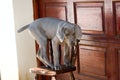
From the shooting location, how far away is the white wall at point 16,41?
2305 millimetres

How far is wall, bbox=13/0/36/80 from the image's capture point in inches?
91.0

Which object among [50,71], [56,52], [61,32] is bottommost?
[50,71]

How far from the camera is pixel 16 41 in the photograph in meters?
2.32

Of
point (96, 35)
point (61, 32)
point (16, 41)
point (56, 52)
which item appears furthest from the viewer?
point (16, 41)

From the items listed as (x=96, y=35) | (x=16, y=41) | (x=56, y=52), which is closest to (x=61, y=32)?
(x=56, y=52)

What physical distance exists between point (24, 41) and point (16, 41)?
0.26 ft

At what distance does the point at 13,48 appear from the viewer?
7.68ft

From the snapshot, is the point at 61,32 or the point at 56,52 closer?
the point at 61,32

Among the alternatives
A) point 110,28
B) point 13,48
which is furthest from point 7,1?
point 110,28

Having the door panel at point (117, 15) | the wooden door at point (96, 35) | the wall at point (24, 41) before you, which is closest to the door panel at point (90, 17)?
the wooden door at point (96, 35)

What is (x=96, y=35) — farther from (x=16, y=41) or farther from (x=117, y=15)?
(x=16, y=41)

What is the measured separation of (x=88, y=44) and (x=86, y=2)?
30 cm

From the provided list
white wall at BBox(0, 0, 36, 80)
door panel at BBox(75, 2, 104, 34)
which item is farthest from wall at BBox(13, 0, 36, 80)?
door panel at BBox(75, 2, 104, 34)

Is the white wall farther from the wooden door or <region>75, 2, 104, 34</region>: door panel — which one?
<region>75, 2, 104, 34</region>: door panel
